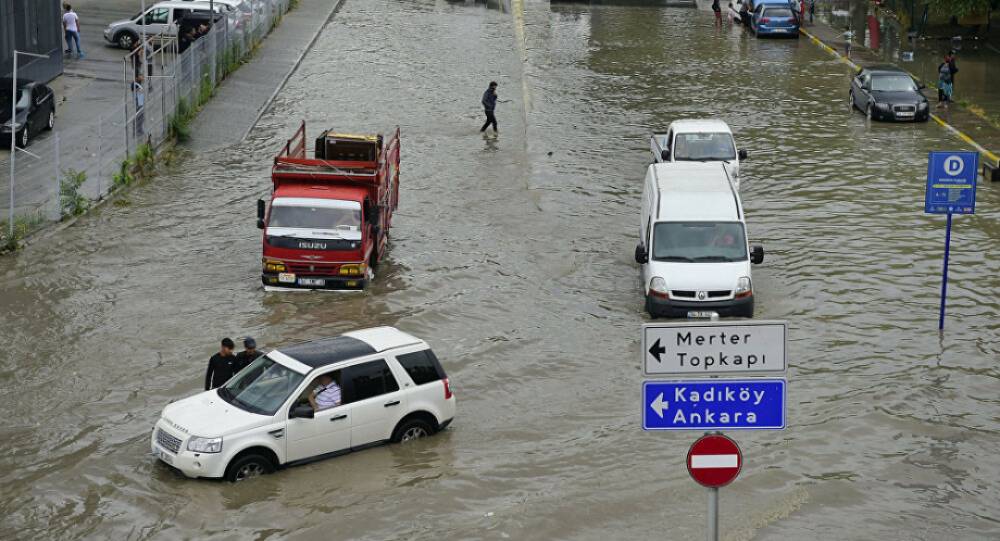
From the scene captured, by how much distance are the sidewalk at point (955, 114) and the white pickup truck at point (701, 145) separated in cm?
663

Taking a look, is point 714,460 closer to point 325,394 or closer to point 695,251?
point 325,394

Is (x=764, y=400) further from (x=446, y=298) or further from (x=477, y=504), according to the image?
(x=446, y=298)

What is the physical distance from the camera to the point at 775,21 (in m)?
49.3

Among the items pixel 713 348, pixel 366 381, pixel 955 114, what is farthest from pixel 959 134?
pixel 713 348

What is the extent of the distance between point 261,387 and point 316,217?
773 cm

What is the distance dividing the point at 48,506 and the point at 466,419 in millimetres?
5270

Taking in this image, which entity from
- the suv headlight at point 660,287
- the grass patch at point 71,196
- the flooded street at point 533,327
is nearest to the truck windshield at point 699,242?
the suv headlight at point 660,287

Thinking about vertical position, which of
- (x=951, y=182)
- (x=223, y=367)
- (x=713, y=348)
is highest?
(x=713, y=348)

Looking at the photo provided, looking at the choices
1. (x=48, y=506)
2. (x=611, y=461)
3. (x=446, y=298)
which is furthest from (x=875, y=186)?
(x=48, y=506)

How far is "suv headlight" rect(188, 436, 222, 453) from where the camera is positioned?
1435 centimetres

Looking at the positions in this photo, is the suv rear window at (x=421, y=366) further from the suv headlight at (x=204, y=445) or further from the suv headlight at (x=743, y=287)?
the suv headlight at (x=743, y=287)

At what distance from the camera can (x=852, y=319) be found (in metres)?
21.4

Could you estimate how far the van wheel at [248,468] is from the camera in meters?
14.5

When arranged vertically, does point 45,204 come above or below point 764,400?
below
